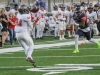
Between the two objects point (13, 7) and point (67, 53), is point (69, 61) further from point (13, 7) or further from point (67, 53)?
point (13, 7)

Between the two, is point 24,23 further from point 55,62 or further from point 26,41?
point 55,62

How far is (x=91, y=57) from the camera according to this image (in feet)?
56.2

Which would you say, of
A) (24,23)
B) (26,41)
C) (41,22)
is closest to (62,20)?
(41,22)

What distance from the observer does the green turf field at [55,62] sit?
13461 mm

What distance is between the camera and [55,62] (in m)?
15.8

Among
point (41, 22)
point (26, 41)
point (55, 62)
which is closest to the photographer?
point (26, 41)

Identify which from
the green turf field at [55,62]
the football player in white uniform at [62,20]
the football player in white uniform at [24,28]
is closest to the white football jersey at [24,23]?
the football player in white uniform at [24,28]

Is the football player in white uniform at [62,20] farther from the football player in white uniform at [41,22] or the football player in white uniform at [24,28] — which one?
the football player in white uniform at [24,28]

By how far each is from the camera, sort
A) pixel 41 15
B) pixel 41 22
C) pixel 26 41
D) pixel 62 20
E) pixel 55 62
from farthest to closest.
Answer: pixel 41 22
pixel 41 15
pixel 62 20
pixel 55 62
pixel 26 41

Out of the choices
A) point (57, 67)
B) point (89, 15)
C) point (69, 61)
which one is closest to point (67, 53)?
point (69, 61)

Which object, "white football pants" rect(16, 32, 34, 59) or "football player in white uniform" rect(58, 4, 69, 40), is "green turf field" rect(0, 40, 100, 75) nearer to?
"white football pants" rect(16, 32, 34, 59)

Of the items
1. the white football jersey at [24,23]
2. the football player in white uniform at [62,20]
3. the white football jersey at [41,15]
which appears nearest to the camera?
the white football jersey at [24,23]

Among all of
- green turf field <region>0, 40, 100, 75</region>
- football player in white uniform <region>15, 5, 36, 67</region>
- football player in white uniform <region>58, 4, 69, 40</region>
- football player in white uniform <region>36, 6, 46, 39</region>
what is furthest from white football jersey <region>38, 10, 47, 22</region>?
football player in white uniform <region>15, 5, 36, 67</region>

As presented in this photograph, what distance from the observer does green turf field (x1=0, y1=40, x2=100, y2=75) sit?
44.2 ft
